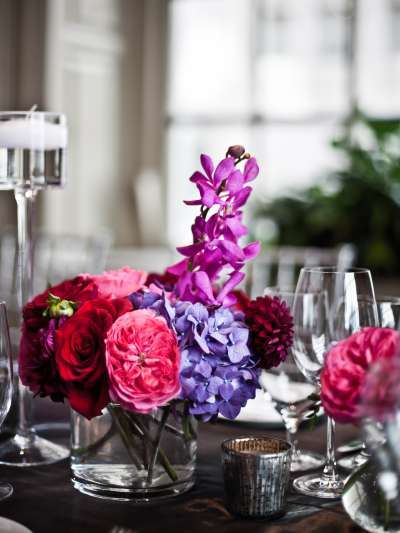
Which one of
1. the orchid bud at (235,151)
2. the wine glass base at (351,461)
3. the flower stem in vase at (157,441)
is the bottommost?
the wine glass base at (351,461)

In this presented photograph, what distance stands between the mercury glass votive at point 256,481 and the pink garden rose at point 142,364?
0.31 feet

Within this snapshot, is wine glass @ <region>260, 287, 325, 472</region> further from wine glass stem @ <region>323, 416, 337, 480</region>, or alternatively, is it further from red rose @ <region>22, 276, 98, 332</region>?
red rose @ <region>22, 276, 98, 332</region>

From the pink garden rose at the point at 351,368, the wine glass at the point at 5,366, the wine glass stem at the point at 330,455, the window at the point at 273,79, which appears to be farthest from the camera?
the window at the point at 273,79

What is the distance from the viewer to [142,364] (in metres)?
0.82

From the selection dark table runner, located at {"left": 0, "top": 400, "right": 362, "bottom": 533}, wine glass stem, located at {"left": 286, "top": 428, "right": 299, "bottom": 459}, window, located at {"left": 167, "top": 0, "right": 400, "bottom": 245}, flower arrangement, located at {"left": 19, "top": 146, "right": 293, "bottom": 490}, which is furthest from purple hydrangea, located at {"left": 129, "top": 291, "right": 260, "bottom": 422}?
window, located at {"left": 167, "top": 0, "right": 400, "bottom": 245}

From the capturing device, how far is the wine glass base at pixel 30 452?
1.02m

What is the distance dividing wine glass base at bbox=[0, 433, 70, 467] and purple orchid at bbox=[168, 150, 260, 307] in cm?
30

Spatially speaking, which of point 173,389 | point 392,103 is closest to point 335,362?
point 173,389

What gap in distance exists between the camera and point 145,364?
813 mm

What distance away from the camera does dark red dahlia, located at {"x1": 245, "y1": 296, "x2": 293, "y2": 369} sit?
87cm

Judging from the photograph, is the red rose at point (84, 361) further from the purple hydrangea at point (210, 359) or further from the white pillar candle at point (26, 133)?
the white pillar candle at point (26, 133)

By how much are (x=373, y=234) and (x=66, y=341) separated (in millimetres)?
3700

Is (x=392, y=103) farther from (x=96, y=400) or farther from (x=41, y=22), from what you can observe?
(x=96, y=400)

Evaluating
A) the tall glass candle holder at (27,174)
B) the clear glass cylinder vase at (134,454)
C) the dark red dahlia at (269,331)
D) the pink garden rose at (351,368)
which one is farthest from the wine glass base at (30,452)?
the pink garden rose at (351,368)
